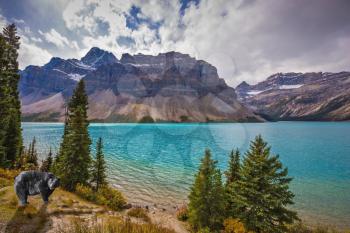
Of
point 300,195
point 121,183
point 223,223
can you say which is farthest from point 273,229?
point 121,183

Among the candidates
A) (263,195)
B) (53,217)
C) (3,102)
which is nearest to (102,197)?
(53,217)

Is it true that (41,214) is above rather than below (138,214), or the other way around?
above

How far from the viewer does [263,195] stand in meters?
15.1

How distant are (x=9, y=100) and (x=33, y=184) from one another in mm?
18074

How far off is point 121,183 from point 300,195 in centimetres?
2721

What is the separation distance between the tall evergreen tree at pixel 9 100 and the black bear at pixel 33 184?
49.1ft

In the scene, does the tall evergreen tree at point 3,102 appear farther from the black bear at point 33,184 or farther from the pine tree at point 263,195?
the pine tree at point 263,195

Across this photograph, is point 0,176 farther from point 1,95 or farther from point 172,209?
point 172,209

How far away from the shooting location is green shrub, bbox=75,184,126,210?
20641mm

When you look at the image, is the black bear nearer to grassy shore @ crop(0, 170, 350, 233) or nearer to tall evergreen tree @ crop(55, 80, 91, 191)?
grassy shore @ crop(0, 170, 350, 233)

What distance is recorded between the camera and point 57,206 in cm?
1507

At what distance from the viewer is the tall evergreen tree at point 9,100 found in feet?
82.0

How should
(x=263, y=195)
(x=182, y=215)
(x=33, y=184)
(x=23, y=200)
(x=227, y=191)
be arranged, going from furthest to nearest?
1. (x=182, y=215)
2. (x=227, y=191)
3. (x=263, y=195)
4. (x=33, y=184)
5. (x=23, y=200)

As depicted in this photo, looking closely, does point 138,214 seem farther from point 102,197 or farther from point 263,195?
point 263,195
